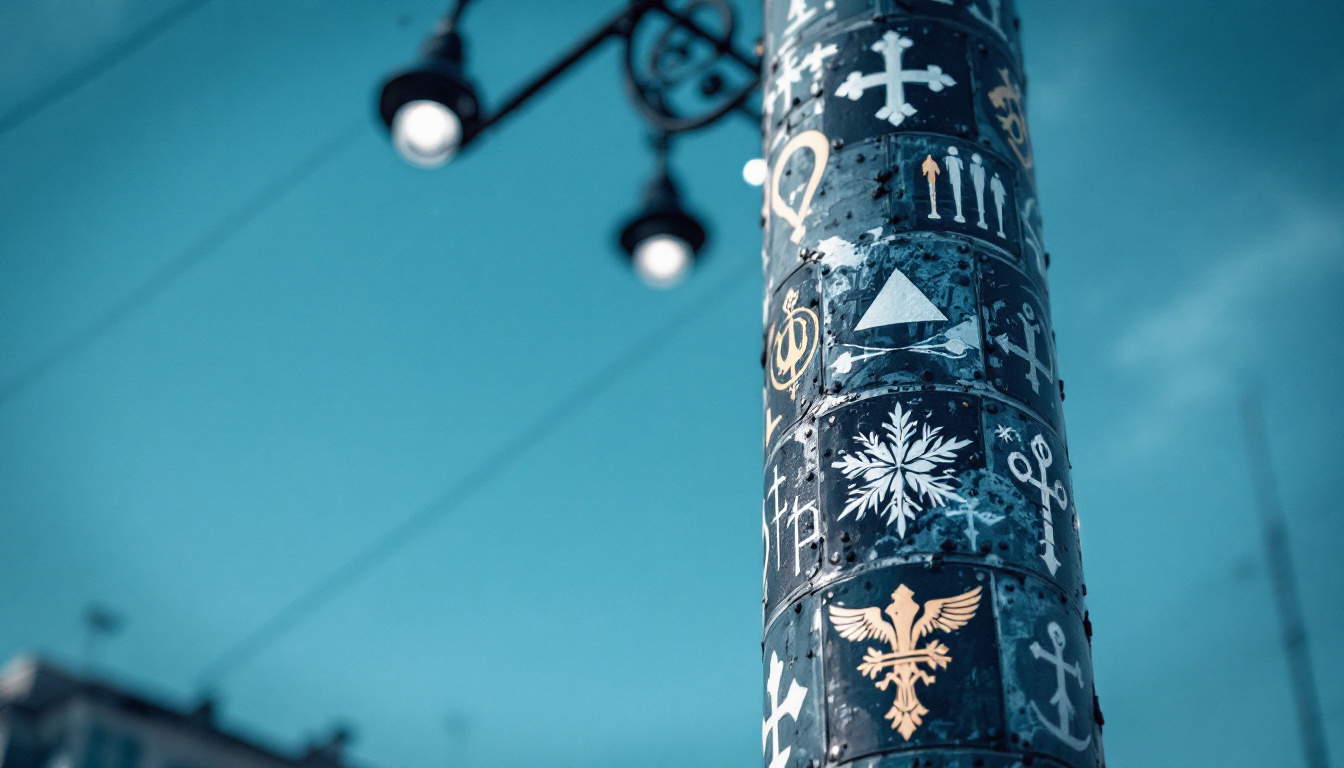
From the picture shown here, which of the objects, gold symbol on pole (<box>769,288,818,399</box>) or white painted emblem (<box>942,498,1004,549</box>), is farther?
gold symbol on pole (<box>769,288,818,399</box>)

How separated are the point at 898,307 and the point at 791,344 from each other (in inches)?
18.8

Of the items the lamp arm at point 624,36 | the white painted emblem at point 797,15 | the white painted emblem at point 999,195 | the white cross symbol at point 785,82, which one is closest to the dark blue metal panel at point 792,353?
the white painted emblem at point 999,195

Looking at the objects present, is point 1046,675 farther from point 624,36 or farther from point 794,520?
point 624,36

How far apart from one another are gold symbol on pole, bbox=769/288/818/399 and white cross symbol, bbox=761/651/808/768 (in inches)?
39.2

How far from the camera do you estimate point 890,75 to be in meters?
6.11

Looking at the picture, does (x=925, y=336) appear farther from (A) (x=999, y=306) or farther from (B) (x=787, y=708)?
(B) (x=787, y=708)

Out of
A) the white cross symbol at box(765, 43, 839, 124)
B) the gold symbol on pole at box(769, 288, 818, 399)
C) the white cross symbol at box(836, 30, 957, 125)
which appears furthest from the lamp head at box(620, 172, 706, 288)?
the gold symbol on pole at box(769, 288, 818, 399)

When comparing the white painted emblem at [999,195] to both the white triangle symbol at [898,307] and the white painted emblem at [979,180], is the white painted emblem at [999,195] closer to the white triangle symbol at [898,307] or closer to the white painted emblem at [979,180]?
the white painted emblem at [979,180]

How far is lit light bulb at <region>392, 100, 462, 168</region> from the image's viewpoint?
8320 millimetres

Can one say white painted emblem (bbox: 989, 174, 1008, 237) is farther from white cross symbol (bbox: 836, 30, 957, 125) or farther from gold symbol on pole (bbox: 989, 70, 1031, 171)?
white cross symbol (bbox: 836, 30, 957, 125)

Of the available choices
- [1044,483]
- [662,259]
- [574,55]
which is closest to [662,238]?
[662,259]

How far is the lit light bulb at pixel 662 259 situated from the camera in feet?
30.3

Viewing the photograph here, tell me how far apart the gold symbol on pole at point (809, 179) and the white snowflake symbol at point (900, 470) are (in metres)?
1.07

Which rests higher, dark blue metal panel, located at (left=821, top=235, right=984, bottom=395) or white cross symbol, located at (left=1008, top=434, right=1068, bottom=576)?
dark blue metal panel, located at (left=821, top=235, right=984, bottom=395)
